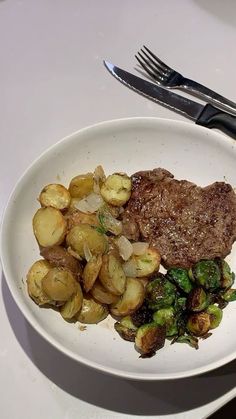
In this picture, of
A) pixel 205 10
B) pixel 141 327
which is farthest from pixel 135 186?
pixel 205 10

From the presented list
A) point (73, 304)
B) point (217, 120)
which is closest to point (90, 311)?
point (73, 304)

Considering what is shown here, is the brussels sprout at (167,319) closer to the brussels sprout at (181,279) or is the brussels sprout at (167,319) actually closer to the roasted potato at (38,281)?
the brussels sprout at (181,279)

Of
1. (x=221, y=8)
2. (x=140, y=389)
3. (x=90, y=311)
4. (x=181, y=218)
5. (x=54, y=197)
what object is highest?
(x=221, y=8)

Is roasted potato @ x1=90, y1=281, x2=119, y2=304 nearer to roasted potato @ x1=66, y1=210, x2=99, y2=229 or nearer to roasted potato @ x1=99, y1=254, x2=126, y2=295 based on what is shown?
roasted potato @ x1=99, y1=254, x2=126, y2=295

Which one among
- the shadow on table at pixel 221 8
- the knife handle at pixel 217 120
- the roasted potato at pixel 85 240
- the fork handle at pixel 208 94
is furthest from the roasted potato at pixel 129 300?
the shadow on table at pixel 221 8

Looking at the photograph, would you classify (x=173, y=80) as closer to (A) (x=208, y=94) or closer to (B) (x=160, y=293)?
(A) (x=208, y=94)

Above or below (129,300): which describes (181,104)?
above

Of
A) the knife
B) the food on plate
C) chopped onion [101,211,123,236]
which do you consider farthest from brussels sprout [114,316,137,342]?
the knife
